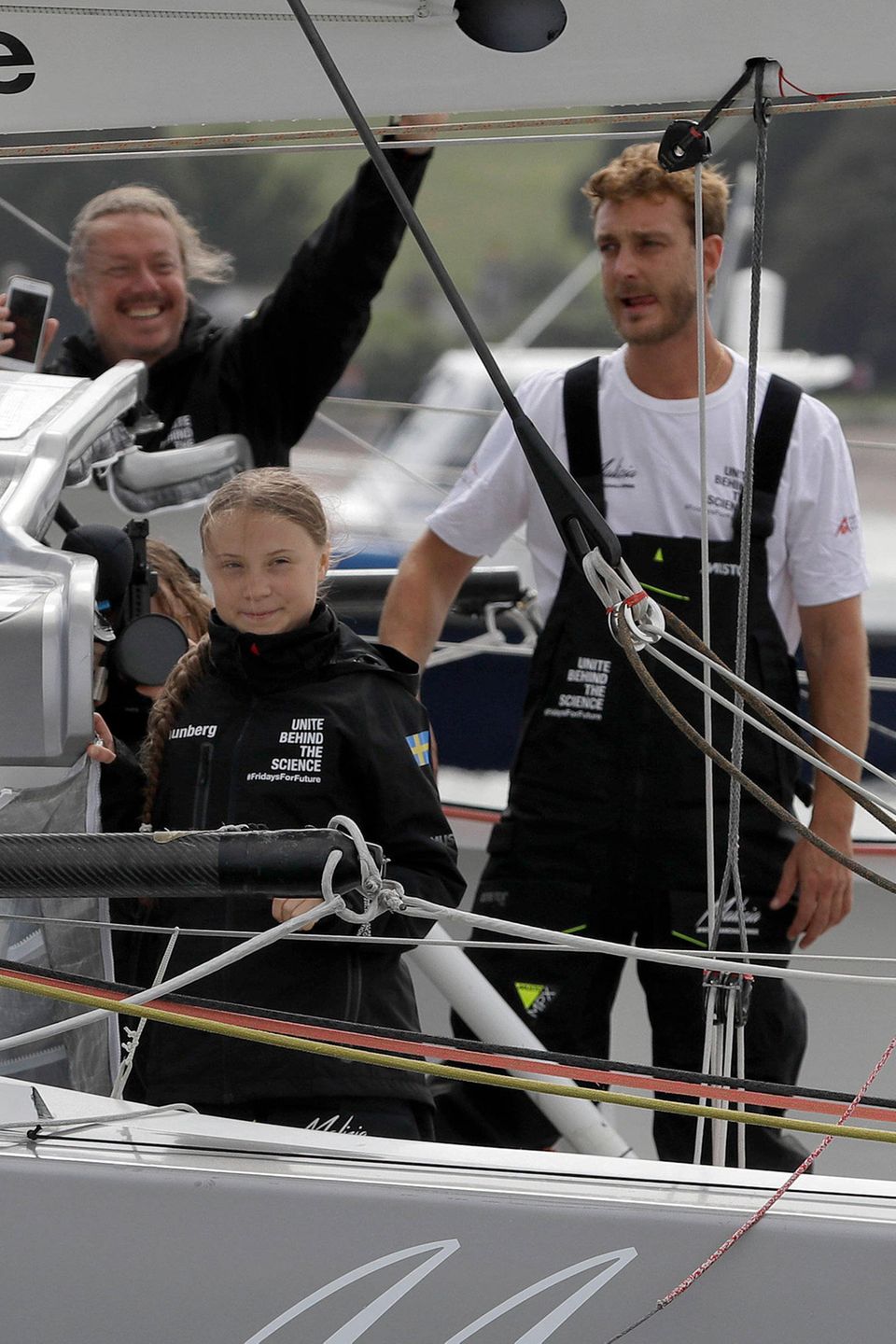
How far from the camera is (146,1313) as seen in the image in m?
1.15

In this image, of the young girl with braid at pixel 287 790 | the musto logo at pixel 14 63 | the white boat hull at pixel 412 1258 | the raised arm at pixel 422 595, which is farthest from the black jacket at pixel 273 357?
the white boat hull at pixel 412 1258

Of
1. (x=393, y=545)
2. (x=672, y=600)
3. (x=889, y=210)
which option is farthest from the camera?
(x=889, y=210)

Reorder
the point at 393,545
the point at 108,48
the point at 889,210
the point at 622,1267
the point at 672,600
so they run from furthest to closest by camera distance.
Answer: the point at 889,210
the point at 393,545
the point at 672,600
the point at 108,48
the point at 622,1267

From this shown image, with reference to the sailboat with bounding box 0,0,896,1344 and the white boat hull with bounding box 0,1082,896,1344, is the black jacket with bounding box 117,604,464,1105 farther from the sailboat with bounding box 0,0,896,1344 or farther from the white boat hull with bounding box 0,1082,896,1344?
the white boat hull with bounding box 0,1082,896,1344

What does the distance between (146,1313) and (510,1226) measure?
0.28 m

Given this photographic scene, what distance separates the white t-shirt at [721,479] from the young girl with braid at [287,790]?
0.52 m

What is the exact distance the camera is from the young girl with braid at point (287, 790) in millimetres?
1503

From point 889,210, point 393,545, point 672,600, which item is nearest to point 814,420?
point 672,600

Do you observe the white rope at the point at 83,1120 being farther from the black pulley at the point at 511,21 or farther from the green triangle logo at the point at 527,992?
the black pulley at the point at 511,21

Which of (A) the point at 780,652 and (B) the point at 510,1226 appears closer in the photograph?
(B) the point at 510,1226

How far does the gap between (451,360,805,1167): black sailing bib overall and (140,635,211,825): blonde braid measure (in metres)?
0.56

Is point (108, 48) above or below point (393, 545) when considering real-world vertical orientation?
above

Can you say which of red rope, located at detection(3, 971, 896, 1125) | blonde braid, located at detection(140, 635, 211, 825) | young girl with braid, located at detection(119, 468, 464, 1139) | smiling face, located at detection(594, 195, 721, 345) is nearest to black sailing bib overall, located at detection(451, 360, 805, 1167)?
smiling face, located at detection(594, 195, 721, 345)

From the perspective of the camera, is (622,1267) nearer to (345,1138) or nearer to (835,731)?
(345,1138)
